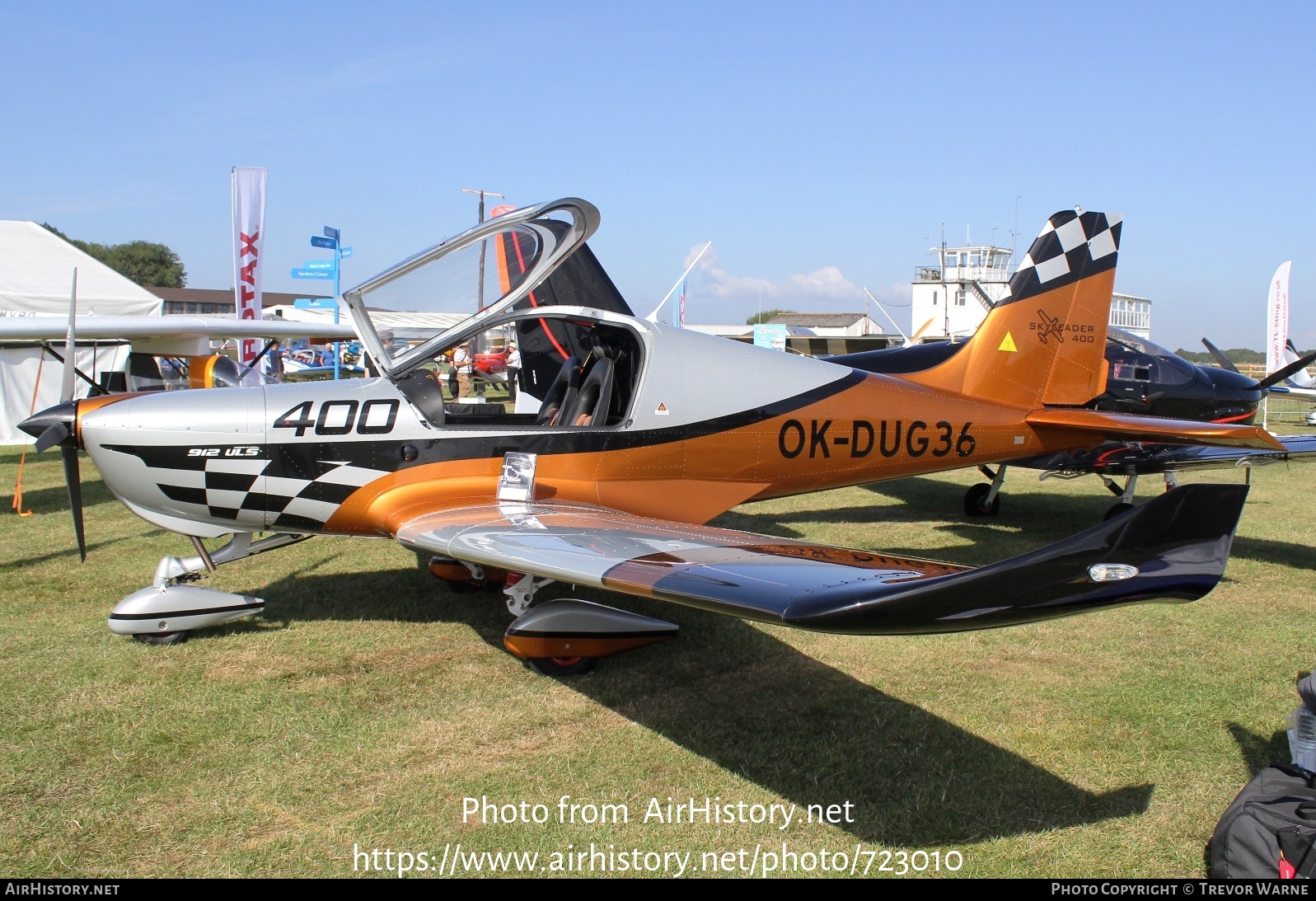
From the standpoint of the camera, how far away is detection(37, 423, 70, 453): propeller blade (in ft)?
15.0

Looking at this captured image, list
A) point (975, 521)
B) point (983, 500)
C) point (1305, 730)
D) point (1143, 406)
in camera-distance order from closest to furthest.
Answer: point (1305, 730)
point (975, 521)
point (983, 500)
point (1143, 406)

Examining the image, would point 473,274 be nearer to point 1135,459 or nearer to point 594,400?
point 594,400

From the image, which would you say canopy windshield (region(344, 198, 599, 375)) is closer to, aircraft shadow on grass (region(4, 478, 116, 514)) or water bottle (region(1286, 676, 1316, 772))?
water bottle (region(1286, 676, 1316, 772))

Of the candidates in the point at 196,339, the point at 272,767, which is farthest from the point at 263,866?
the point at 196,339

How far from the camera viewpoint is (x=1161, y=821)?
3162mm

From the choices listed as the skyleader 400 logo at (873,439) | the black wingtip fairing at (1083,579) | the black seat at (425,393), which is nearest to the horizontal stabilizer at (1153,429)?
the skyleader 400 logo at (873,439)

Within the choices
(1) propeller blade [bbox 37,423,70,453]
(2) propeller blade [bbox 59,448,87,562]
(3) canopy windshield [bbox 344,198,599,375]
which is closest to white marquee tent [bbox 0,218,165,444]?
(2) propeller blade [bbox 59,448,87,562]

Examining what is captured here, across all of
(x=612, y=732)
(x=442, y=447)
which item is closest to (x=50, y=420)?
(x=442, y=447)

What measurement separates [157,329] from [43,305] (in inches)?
237

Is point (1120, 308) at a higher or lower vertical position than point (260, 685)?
higher

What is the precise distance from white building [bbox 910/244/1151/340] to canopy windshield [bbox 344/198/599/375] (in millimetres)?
57761

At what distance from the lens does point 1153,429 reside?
6215 millimetres
